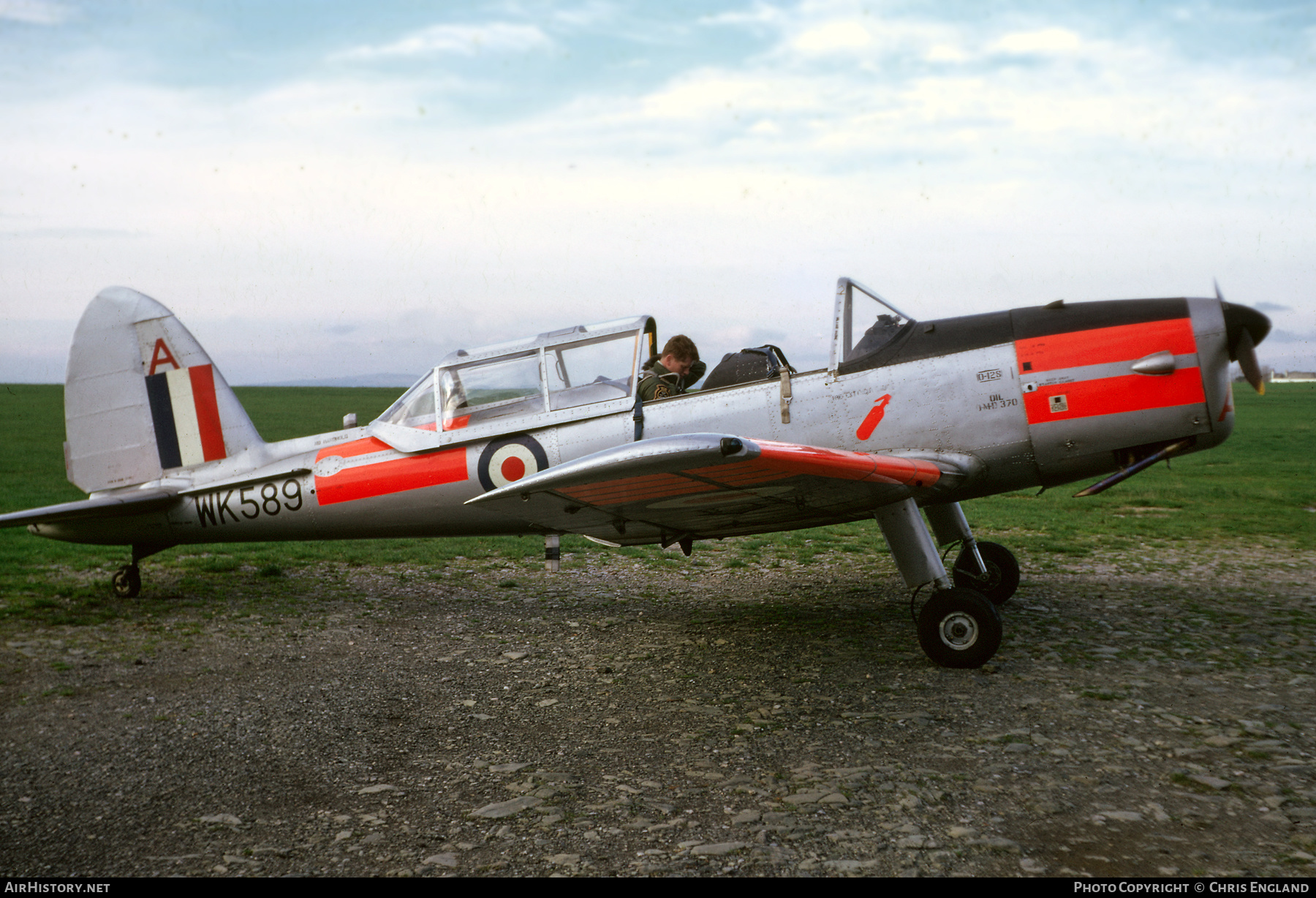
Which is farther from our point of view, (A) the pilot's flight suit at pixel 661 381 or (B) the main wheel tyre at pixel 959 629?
(A) the pilot's flight suit at pixel 661 381

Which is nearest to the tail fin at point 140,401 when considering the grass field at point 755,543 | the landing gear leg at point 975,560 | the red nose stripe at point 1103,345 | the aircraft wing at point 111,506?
the aircraft wing at point 111,506

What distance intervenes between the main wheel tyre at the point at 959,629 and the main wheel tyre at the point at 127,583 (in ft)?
22.3

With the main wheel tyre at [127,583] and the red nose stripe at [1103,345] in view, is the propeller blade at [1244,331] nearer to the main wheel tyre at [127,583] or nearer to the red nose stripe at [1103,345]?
the red nose stripe at [1103,345]

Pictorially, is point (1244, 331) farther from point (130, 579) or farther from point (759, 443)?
point (130, 579)

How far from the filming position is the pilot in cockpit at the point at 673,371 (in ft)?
19.2

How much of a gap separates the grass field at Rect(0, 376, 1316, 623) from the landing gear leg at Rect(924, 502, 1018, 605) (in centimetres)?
208

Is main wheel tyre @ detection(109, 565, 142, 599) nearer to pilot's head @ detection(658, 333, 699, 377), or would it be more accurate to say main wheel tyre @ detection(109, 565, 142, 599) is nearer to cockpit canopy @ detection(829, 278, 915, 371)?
pilot's head @ detection(658, 333, 699, 377)

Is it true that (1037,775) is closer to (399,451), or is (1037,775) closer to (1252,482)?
(399,451)

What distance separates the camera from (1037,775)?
356 centimetres

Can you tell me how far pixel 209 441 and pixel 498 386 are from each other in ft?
9.88

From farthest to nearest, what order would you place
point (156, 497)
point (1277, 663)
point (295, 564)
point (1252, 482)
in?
1. point (1252, 482)
2. point (295, 564)
3. point (156, 497)
4. point (1277, 663)

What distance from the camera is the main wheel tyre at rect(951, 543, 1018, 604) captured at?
21.0 feet

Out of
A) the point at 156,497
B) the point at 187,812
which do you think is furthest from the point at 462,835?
the point at 156,497

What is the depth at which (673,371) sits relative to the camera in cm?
611
